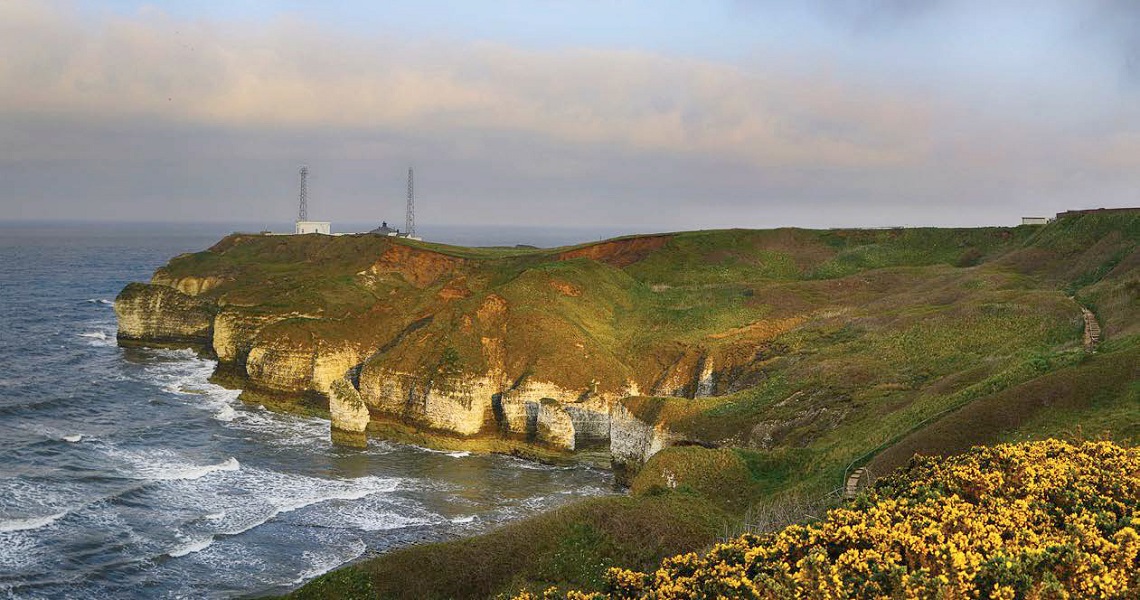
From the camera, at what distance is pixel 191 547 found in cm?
3512

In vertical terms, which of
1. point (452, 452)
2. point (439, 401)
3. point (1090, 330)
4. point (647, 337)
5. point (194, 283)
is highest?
point (1090, 330)

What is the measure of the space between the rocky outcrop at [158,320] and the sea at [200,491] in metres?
15.2

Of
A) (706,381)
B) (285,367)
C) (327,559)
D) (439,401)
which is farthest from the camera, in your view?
(285,367)

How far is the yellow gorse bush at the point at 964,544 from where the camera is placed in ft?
44.6

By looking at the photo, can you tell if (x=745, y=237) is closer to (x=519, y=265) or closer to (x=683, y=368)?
(x=519, y=265)

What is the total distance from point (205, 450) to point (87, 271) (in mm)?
142123

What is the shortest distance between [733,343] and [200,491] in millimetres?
35107

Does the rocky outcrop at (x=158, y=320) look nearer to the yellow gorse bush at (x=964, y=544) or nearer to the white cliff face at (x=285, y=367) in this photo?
the white cliff face at (x=285, y=367)

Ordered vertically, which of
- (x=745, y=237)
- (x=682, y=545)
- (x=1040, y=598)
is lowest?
(x=682, y=545)

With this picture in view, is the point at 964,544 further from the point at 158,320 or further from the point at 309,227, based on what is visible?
the point at 309,227

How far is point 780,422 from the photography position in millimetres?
40500

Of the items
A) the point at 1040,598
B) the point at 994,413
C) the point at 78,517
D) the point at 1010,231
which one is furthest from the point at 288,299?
the point at 1010,231

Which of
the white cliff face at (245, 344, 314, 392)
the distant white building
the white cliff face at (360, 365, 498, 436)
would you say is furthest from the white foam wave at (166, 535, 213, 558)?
the distant white building

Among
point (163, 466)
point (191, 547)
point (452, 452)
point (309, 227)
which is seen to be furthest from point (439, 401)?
point (309, 227)
